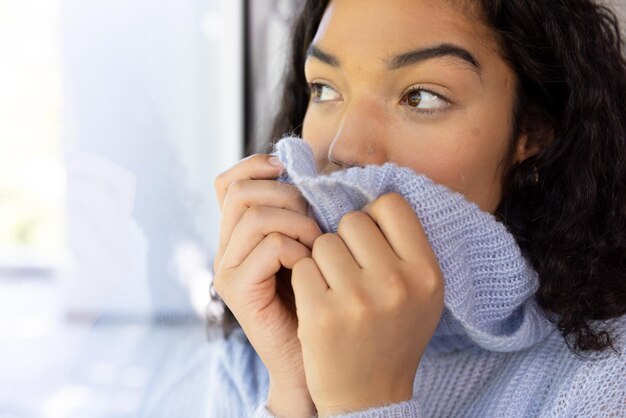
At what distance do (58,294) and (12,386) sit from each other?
159mm

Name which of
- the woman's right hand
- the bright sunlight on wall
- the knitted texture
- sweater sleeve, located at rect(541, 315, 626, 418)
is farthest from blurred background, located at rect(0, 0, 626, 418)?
sweater sleeve, located at rect(541, 315, 626, 418)

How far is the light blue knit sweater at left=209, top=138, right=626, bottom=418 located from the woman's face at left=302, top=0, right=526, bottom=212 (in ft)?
0.34

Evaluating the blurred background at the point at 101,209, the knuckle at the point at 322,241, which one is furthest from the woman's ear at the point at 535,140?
the blurred background at the point at 101,209

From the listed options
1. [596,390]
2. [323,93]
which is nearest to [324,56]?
[323,93]

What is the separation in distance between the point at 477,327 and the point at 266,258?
0.98ft

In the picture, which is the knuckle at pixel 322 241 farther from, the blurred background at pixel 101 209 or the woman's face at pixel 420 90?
the blurred background at pixel 101 209

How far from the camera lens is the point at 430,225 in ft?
2.41

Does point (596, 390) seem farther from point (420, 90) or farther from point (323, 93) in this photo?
point (323, 93)

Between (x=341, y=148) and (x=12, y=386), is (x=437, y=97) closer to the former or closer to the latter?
(x=341, y=148)

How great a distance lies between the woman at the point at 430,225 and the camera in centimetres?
67

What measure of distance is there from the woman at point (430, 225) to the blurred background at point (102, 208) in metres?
0.32

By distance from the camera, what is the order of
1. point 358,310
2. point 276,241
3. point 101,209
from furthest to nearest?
point 101,209, point 276,241, point 358,310

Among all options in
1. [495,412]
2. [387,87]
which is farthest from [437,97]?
[495,412]

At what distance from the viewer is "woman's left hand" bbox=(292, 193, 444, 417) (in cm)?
65
